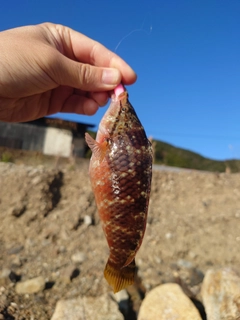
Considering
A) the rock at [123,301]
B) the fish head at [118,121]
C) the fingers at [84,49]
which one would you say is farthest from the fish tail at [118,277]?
the rock at [123,301]

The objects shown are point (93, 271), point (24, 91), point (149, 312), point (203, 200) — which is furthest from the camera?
point (203, 200)

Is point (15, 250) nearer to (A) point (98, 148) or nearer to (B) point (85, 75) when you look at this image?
(B) point (85, 75)

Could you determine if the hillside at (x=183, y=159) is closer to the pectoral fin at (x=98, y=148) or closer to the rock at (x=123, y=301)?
the rock at (x=123, y=301)

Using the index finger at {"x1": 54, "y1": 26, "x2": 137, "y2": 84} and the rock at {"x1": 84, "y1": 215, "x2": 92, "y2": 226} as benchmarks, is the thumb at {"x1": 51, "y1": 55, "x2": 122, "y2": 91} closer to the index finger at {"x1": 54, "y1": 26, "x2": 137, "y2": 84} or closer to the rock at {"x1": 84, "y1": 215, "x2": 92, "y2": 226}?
the index finger at {"x1": 54, "y1": 26, "x2": 137, "y2": 84}

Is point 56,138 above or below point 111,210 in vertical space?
above

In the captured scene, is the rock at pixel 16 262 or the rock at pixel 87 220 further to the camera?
the rock at pixel 87 220

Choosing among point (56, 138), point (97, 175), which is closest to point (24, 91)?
point (97, 175)

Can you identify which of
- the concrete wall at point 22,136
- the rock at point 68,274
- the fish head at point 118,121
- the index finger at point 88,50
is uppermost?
the concrete wall at point 22,136

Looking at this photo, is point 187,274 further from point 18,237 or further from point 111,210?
point 111,210
